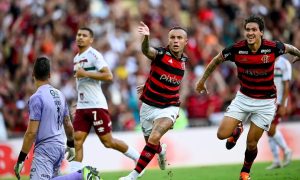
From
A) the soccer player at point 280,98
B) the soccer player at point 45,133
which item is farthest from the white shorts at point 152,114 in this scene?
the soccer player at point 280,98

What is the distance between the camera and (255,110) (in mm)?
12742

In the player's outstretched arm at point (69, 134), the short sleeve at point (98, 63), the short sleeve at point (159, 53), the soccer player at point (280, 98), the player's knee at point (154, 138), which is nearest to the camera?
the player's outstretched arm at point (69, 134)

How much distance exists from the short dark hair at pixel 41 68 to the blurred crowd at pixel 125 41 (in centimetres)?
940

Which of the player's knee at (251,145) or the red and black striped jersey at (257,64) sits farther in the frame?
the player's knee at (251,145)

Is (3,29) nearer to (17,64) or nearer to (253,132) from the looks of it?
(17,64)

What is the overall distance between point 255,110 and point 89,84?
134 inches

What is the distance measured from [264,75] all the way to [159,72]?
1769 mm

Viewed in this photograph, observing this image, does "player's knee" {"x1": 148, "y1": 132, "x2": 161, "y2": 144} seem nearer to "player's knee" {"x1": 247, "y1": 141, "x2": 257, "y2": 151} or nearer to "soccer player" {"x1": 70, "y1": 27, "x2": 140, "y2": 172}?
"player's knee" {"x1": 247, "y1": 141, "x2": 257, "y2": 151}

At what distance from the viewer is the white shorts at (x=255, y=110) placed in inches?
502

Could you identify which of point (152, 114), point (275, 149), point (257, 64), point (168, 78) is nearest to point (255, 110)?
point (257, 64)

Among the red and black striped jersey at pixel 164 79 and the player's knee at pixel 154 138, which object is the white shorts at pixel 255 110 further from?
the player's knee at pixel 154 138

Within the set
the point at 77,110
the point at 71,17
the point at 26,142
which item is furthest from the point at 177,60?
the point at 71,17

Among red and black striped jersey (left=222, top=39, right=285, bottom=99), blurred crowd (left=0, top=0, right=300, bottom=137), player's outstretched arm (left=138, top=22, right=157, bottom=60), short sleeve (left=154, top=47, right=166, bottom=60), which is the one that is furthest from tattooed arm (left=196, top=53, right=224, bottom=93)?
blurred crowd (left=0, top=0, right=300, bottom=137)

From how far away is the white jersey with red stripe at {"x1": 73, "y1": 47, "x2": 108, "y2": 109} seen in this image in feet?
47.2
